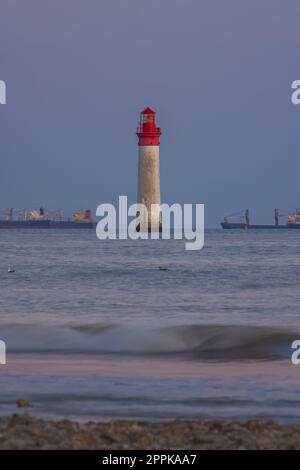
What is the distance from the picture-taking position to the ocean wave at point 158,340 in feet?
55.9

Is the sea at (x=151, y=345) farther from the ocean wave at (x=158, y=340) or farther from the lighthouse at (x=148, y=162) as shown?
the lighthouse at (x=148, y=162)

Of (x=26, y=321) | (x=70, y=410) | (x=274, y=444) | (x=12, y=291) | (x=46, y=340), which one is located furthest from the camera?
(x=12, y=291)

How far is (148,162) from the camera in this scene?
80062mm

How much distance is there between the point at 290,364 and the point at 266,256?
1543 inches

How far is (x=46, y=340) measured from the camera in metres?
18.3

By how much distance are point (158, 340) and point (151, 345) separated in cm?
62

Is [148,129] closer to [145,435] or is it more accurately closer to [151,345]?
[151,345]

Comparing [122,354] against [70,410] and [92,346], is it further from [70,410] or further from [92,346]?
[70,410]

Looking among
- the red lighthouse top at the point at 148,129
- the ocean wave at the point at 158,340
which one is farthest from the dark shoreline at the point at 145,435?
the red lighthouse top at the point at 148,129

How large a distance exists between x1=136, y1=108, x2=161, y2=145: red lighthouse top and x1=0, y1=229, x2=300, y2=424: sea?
40696 millimetres

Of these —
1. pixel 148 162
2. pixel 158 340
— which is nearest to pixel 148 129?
pixel 148 162

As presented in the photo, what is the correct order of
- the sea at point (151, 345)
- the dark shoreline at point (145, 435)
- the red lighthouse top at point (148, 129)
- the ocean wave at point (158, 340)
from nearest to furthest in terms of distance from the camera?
1. the dark shoreline at point (145, 435)
2. the sea at point (151, 345)
3. the ocean wave at point (158, 340)
4. the red lighthouse top at point (148, 129)

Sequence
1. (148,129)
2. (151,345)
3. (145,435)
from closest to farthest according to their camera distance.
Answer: (145,435)
(151,345)
(148,129)

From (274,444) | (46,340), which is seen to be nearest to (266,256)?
(46,340)
